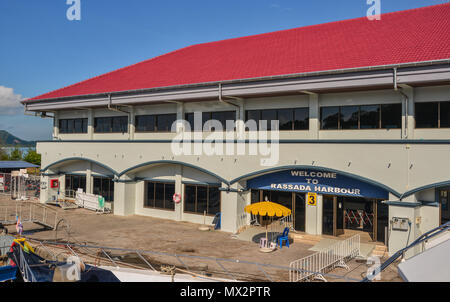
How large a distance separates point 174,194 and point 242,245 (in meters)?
7.88

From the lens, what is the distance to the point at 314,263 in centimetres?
Answer: 1504

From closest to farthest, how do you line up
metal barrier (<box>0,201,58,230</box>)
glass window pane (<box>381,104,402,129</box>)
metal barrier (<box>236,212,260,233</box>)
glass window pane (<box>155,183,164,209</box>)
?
glass window pane (<box>381,104,402,129</box>)
metal barrier (<box>236,212,260,233</box>)
metal barrier (<box>0,201,58,230</box>)
glass window pane (<box>155,183,164,209</box>)

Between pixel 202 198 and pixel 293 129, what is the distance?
766 centimetres

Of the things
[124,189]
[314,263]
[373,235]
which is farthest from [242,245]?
[124,189]

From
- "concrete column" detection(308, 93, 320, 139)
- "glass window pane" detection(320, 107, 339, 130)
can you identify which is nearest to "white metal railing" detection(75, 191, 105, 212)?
"concrete column" detection(308, 93, 320, 139)

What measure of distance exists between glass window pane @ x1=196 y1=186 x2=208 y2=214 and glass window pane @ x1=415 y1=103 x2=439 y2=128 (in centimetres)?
1299

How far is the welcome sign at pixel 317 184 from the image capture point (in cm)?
1867

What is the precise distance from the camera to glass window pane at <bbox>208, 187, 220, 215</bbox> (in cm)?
2370

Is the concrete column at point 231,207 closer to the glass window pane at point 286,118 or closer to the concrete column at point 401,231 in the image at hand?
the glass window pane at point 286,118

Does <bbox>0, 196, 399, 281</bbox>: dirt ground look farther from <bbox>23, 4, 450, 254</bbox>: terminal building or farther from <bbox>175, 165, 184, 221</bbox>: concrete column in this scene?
<bbox>23, 4, 450, 254</bbox>: terminal building

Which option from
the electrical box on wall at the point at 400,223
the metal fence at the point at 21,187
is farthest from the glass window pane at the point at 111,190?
the electrical box on wall at the point at 400,223

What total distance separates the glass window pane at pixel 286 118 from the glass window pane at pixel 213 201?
604 cm

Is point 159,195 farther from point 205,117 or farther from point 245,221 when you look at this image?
point 245,221
